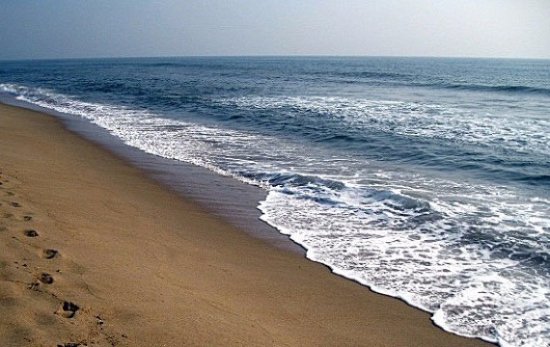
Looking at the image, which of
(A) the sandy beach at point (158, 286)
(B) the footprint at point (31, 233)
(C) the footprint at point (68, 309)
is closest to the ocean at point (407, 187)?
(A) the sandy beach at point (158, 286)

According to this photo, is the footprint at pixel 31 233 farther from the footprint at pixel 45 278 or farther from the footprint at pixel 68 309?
the footprint at pixel 68 309

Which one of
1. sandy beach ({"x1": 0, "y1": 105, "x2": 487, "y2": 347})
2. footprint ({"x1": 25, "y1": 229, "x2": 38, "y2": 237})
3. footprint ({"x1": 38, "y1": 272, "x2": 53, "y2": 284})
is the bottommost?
sandy beach ({"x1": 0, "y1": 105, "x2": 487, "y2": 347})

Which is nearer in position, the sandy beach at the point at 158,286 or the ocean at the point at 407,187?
the sandy beach at the point at 158,286

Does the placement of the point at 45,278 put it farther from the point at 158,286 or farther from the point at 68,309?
the point at 158,286

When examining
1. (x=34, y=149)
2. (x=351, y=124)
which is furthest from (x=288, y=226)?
(x=351, y=124)

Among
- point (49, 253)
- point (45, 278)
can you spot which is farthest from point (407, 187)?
point (45, 278)

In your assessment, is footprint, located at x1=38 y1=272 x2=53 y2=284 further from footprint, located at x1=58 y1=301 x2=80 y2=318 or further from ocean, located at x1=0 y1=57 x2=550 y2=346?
ocean, located at x1=0 y1=57 x2=550 y2=346

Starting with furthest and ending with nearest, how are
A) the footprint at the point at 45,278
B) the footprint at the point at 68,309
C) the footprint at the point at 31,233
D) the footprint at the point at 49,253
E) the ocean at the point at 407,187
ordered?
the ocean at the point at 407,187 < the footprint at the point at 31,233 < the footprint at the point at 49,253 < the footprint at the point at 45,278 < the footprint at the point at 68,309

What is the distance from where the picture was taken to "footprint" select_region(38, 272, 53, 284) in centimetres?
395

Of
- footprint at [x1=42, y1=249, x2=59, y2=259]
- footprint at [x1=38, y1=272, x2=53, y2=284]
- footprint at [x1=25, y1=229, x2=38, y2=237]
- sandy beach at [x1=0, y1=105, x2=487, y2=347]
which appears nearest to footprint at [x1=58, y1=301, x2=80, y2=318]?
sandy beach at [x1=0, y1=105, x2=487, y2=347]

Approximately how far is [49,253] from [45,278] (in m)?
0.67

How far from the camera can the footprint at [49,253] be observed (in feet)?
14.8

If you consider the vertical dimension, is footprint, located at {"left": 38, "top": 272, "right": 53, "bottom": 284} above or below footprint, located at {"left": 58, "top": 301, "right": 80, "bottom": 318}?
above

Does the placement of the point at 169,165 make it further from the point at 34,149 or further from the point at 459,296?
the point at 459,296
